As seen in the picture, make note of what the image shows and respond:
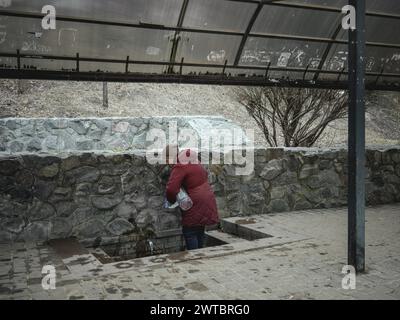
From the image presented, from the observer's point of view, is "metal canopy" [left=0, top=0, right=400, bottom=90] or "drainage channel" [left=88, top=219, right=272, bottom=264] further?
"drainage channel" [left=88, top=219, right=272, bottom=264]

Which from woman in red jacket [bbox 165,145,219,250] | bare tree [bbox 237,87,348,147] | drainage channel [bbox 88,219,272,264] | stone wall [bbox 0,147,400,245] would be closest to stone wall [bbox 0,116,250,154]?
bare tree [bbox 237,87,348,147]

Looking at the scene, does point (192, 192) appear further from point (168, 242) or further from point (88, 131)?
point (88, 131)

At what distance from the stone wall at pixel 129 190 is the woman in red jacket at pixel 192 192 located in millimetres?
741

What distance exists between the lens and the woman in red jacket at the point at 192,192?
5879 mm

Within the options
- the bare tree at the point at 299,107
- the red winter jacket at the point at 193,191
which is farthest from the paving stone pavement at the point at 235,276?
the bare tree at the point at 299,107

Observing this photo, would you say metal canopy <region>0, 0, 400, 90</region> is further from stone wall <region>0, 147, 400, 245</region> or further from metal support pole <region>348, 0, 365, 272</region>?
metal support pole <region>348, 0, 365, 272</region>

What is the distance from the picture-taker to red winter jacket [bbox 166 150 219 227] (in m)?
5.87

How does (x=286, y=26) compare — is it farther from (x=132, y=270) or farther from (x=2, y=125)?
(x=2, y=125)

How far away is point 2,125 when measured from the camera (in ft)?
40.3

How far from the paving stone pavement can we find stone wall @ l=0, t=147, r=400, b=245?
0.53m

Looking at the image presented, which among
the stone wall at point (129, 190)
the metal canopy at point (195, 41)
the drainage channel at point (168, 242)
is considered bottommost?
the drainage channel at point (168, 242)

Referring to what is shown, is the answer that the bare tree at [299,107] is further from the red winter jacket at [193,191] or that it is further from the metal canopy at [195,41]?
the red winter jacket at [193,191]

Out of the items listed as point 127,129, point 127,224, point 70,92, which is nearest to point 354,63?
point 127,224

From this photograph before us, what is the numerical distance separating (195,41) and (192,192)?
6.95 feet
